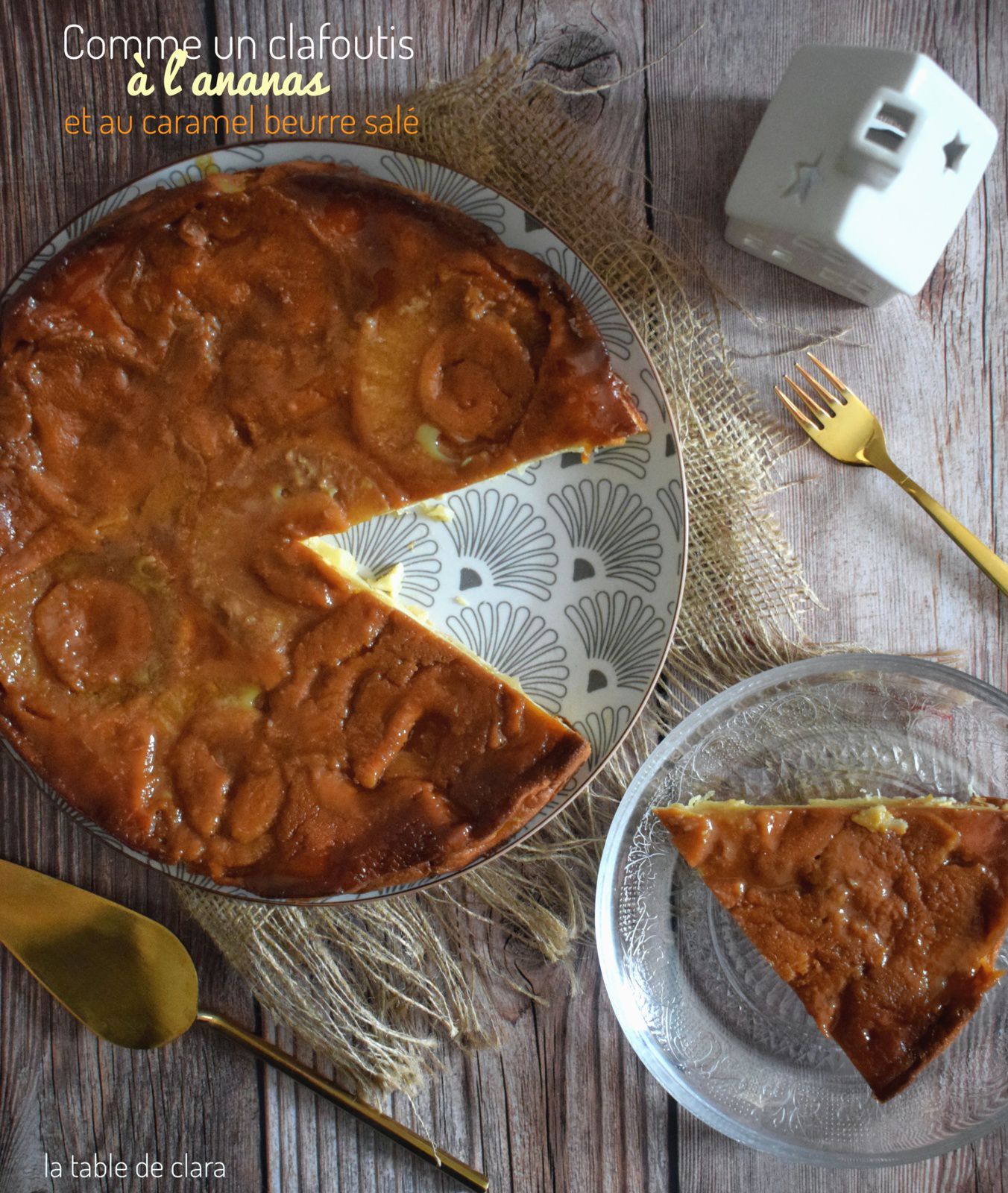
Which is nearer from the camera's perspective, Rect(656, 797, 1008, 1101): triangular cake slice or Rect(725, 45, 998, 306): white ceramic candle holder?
Rect(725, 45, 998, 306): white ceramic candle holder

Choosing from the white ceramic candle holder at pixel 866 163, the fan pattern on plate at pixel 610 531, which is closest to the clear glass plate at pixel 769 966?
the fan pattern on plate at pixel 610 531

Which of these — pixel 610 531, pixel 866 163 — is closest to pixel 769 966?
pixel 610 531

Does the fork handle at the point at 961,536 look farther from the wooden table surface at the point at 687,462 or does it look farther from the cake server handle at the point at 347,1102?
the cake server handle at the point at 347,1102

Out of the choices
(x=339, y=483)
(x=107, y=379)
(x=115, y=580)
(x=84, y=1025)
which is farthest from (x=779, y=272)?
(x=84, y=1025)

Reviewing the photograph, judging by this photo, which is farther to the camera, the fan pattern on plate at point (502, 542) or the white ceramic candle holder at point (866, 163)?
the fan pattern on plate at point (502, 542)

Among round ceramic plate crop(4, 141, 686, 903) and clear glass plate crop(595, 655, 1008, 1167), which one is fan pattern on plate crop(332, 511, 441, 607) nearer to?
round ceramic plate crop(4, 141, 686, 903)

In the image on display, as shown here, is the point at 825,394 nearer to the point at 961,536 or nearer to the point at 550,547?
the point at 961,536

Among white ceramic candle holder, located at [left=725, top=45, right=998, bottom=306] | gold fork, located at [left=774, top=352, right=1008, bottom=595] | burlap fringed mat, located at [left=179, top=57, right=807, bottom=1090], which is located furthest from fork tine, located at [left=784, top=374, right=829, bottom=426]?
white ceramic candle holder, located at [left=725, top=45, right=998, bottom=306]
